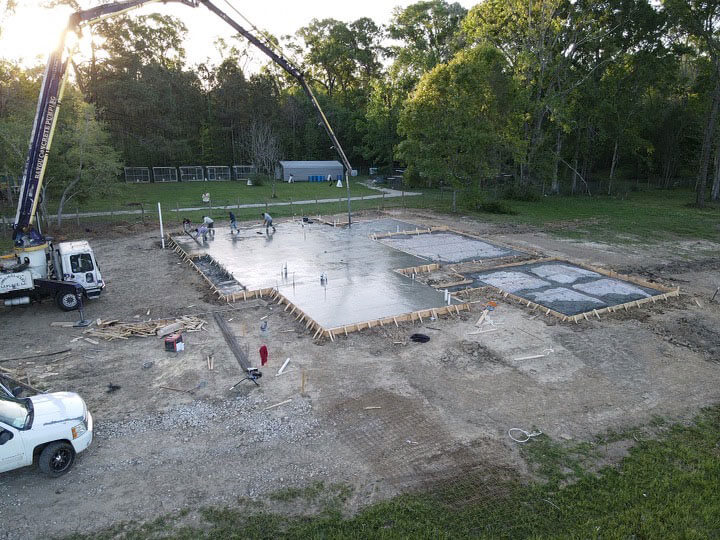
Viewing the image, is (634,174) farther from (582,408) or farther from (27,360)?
(27,360)

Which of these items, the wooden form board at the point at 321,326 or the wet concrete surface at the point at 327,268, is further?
the wet concrete surface at the point at 327,268

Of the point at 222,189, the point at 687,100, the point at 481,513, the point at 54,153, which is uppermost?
the point at 687,100

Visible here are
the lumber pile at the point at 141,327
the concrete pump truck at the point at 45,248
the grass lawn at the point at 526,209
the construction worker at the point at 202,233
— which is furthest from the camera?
the grass lawn at the point at 526,209

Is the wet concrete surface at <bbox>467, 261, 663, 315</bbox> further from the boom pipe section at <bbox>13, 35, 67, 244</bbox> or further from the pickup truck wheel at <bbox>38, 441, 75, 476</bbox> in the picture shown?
the boom pipe section at <bbox>13, 35, 67, 244</bbox>

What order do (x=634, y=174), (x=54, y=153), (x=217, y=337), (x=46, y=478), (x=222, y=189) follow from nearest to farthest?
(x=46, y=478), (x=217, y=337), (x=54, y=153), (x=222, y=189), (x=634, y=174)

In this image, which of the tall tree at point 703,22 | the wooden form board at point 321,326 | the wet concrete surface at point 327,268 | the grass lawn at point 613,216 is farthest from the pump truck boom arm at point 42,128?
the tall tree at point 703,22

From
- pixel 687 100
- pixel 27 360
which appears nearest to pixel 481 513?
pixel 27 360

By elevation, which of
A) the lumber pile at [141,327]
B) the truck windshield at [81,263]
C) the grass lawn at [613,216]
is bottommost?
the lumber pile at [141,327]

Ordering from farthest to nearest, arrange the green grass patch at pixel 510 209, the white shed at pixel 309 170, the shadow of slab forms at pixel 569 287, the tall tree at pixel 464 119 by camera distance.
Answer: the white shed at pixel 309 170, the tall tree at pixel 464 119, the green grass patch at pixel 510 209, the shadow of slab forms at pixel 569 287

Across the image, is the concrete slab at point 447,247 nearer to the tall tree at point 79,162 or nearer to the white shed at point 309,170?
the tall tree at point 79,162
